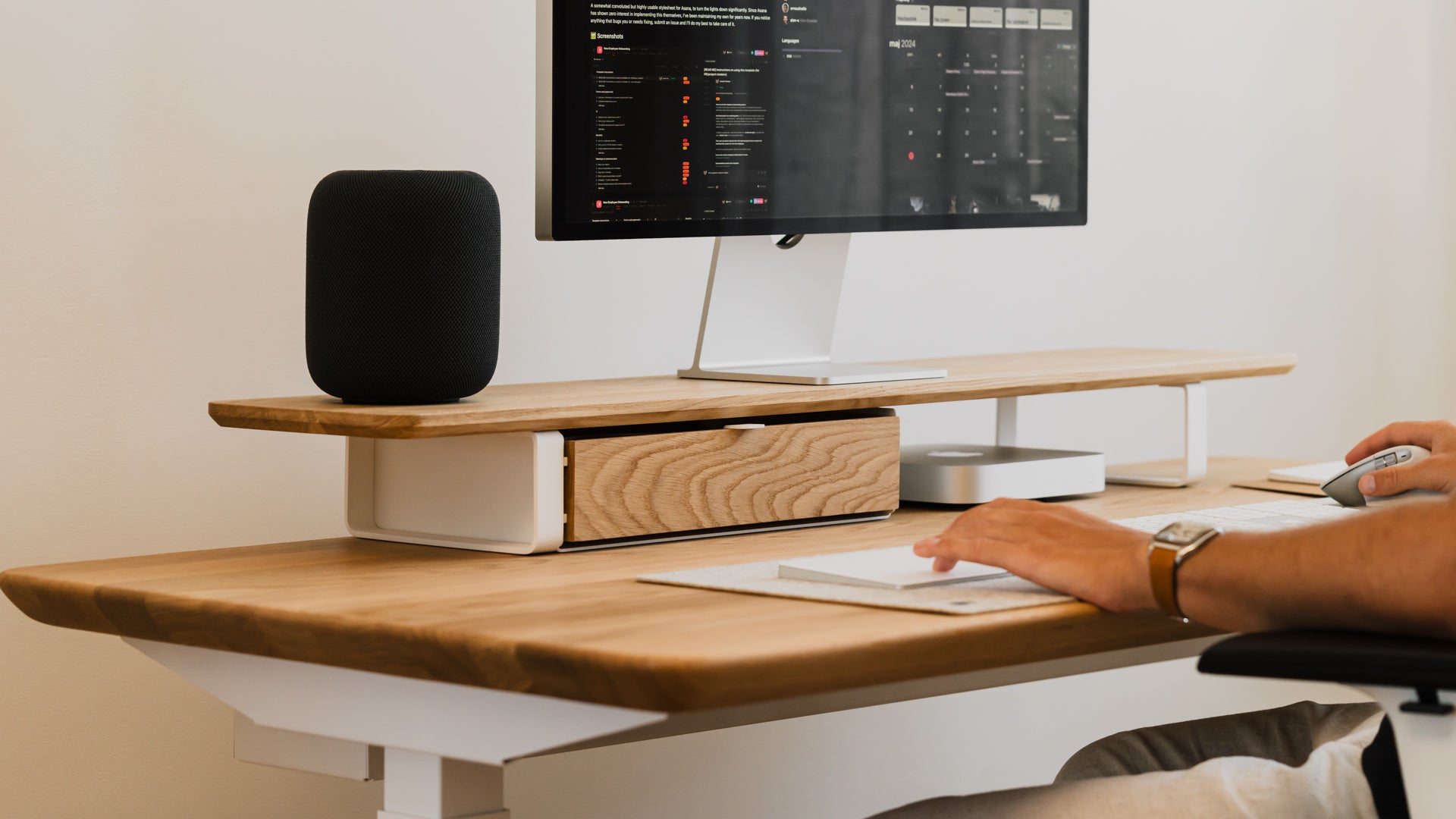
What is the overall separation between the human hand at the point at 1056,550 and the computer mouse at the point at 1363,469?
0.53 metres

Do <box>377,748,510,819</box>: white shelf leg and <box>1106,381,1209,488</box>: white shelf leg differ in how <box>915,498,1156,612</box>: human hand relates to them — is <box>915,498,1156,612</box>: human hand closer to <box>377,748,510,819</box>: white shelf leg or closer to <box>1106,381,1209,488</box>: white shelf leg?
<box>377,748,510,819</box>: white shelf leg

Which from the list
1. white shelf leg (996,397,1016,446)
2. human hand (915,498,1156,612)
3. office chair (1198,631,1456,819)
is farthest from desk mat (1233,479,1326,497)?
office chair (1198,631,1456,819)

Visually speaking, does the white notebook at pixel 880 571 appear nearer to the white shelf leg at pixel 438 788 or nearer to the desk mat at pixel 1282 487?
the white shelf leg at pixel 438 788

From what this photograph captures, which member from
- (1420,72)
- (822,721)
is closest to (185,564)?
(822,721)

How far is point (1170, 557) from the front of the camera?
1265 mm

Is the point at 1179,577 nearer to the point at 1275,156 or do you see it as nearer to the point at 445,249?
the point at 445,249

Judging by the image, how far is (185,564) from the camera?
152 centimetres

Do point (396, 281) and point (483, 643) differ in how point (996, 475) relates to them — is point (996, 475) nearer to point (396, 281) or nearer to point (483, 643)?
point (396, 281)

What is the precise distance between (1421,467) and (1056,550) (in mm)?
623

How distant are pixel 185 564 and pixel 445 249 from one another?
343 millimetres

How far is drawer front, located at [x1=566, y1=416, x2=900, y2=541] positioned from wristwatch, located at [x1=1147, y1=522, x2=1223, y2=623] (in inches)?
19.5

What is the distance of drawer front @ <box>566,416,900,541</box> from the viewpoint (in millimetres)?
1591

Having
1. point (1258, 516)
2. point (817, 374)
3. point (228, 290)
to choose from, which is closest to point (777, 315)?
point (817, 374)

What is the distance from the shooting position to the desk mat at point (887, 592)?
49.4 inches
